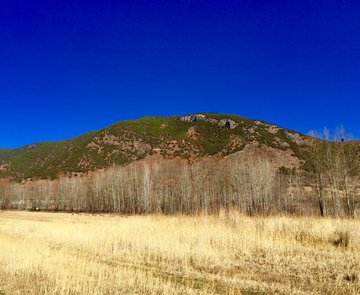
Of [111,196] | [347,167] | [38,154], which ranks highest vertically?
[38,154]

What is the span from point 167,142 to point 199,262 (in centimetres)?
9243

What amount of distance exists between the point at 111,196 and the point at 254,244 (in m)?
57.7

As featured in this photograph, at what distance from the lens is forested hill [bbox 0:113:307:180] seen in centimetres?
8600

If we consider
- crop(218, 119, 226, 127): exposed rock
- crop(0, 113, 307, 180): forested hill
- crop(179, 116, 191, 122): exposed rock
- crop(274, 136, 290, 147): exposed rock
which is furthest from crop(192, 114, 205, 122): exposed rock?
crop(274, 136, 290, 147): exposed rock

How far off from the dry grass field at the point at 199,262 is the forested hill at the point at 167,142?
2659 inches

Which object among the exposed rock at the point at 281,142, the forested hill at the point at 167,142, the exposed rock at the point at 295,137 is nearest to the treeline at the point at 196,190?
the forested hill at the point at 167,142

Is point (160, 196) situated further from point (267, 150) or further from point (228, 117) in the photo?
point (228, 117)

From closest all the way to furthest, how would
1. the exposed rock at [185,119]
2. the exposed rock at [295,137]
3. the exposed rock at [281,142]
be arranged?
the exposed rock at [281,142] < the exposed rock at [295,137] < the exposed rock at [185,119]

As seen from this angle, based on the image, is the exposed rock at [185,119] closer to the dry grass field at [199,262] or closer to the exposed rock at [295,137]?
the exposed rock at [295,137]

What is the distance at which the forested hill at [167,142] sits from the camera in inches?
3386

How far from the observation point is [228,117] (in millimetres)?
120375

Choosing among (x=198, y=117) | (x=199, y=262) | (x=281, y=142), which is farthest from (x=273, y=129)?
(x=199, y=262)

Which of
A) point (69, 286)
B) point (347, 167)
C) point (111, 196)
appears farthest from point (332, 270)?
point (111, 196)

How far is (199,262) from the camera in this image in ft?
28.2
